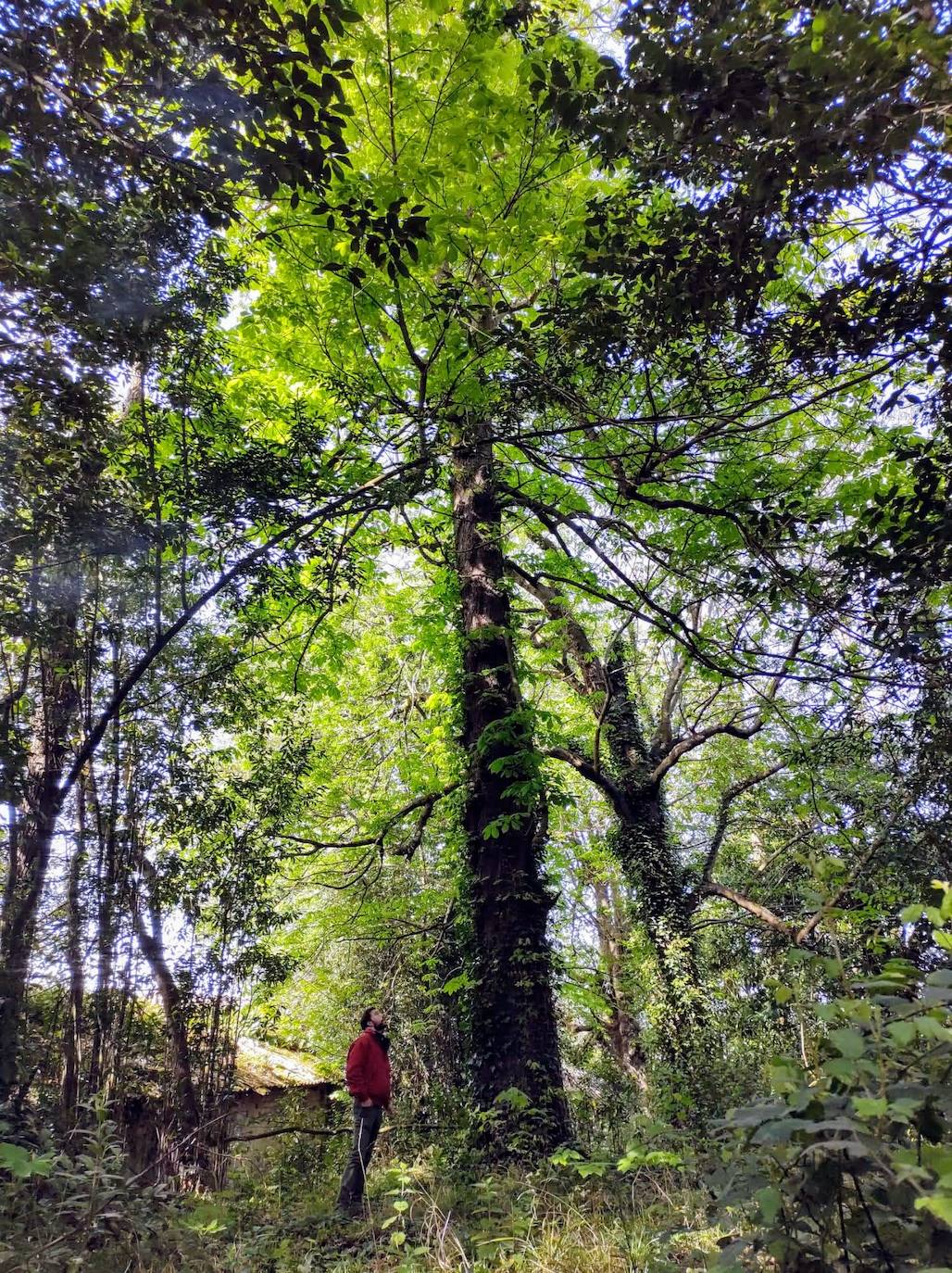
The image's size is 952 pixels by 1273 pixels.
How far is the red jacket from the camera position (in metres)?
5.60

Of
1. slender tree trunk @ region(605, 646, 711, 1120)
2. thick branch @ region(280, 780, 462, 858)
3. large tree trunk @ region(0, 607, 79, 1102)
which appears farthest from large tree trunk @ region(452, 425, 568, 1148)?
large tree trunk @ region(0, 607, 79, 1102)

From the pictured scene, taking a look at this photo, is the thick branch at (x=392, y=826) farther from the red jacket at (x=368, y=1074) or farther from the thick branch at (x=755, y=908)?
the thick branch at (x=755, y=908)

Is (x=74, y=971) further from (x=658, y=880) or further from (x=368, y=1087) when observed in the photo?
(x=658, y=880)

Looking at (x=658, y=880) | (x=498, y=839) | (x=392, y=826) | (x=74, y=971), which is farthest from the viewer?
(x=658, y=880)

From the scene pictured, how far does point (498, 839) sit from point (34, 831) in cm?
367

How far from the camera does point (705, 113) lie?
276 cm

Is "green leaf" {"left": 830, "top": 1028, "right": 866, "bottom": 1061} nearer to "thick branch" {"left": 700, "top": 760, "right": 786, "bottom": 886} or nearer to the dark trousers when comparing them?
the dark trousers

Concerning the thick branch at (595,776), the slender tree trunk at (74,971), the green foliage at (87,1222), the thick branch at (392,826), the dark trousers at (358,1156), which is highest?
the thick branch at (595,776)

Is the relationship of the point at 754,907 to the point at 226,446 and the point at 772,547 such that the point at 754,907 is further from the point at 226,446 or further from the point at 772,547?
the point at 226,446

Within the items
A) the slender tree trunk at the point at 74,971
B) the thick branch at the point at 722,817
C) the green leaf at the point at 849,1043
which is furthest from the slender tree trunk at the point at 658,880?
the green leaf at the point at 849,1043

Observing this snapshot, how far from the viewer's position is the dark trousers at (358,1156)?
16.3ft

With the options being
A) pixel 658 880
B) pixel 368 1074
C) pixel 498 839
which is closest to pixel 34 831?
pixel 368 1074

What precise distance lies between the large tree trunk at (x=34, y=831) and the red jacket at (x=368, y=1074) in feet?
8.02

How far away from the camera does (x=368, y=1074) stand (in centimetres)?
563
